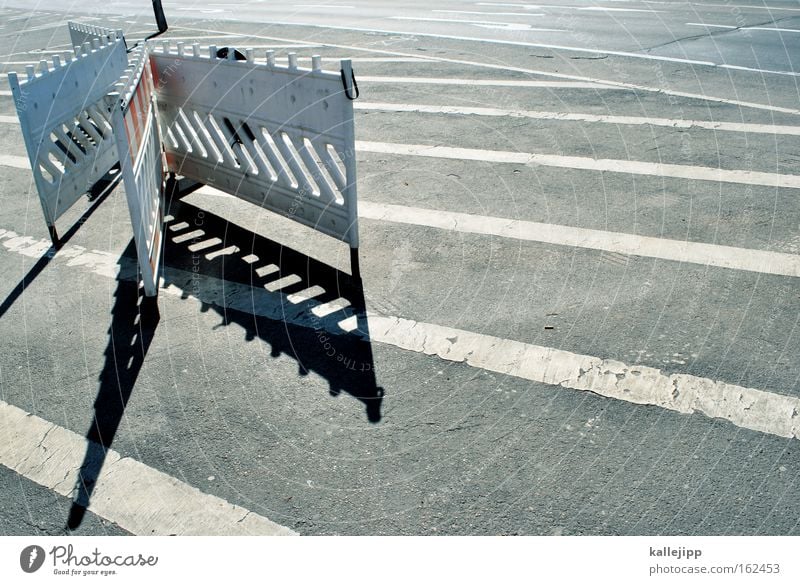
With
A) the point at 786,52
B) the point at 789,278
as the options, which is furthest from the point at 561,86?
the point at 789,278

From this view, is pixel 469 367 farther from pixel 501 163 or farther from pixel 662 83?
pixel 662 83

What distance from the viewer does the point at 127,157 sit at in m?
5.32

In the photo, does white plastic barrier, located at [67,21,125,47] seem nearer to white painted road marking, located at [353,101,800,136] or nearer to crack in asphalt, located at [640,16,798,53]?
white painted road marking, located at [353,101,800,136]

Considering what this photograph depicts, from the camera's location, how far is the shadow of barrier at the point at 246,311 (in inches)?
178

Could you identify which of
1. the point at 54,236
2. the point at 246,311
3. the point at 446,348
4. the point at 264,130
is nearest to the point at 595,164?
the point at 264,130

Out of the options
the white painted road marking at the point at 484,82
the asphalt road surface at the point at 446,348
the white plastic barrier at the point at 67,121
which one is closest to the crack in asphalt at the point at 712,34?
the white painted road marking at the point at 484,82

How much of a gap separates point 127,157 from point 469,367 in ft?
9.73

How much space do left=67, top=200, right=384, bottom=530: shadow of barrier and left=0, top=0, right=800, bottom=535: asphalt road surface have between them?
0.03 metres

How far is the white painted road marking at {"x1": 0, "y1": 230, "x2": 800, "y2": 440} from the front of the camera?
420cm

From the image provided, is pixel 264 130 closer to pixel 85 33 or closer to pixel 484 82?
pixel 484 82

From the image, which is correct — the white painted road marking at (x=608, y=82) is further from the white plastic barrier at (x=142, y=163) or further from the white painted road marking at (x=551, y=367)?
the white plastic barrier at (x=142, y=163)

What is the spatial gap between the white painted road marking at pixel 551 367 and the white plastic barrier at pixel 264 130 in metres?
0.94

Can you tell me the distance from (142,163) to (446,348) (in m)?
3.11

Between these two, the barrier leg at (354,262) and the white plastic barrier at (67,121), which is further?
the white plastic barrier at (67,121)
